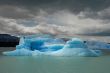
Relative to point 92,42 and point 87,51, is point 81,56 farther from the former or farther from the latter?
point 92,42

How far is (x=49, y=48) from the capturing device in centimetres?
2169

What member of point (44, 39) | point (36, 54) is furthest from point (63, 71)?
point (44, 39)

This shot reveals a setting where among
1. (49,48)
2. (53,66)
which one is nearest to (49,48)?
(49,48)

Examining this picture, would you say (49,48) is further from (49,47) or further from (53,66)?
(53,66)

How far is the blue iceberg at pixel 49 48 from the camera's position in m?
18.6

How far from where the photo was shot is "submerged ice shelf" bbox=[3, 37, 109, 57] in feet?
61.0

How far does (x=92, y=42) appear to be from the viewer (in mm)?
30938

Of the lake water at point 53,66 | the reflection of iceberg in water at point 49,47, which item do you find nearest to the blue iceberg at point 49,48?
the reflection of iceberg in water at point 49,47

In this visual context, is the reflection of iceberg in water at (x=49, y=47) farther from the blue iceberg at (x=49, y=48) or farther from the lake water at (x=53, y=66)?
the lake water at (x=53, y=66)

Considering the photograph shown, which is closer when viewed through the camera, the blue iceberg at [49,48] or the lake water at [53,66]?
the lake water at [53,66]

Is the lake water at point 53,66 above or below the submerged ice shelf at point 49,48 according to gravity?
below

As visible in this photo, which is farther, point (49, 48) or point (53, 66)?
point (49, 48)

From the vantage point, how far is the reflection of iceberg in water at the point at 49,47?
18562 millimetres

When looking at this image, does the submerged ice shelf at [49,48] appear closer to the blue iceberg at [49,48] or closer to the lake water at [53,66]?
the blue iceberg at [49,48]
